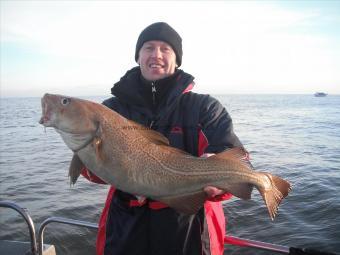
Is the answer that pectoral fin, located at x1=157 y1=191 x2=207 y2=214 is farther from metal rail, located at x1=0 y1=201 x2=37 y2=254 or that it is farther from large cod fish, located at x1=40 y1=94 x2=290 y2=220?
metal rail, located at x1=0 y1=201 x2=37 y2=254

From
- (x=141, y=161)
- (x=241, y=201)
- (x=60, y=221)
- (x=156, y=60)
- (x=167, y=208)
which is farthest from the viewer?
(x=241, y=201)

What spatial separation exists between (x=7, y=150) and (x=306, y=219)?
19932 millimetres

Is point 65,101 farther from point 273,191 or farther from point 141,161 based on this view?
point 273,191

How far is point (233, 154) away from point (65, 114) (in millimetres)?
1653

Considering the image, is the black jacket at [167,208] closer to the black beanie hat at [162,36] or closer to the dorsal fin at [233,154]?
the dorsal fin at [233,154]

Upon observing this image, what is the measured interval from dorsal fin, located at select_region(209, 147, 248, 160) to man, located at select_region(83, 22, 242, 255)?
0.14 meters

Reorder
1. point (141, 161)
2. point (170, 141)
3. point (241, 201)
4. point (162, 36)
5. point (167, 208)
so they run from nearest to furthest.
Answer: point (141, 161) < point (167, 208) < point (170, 141) < point (162, 36) < point (241, 201)

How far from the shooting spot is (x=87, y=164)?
3.34 meters

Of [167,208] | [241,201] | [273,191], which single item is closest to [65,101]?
[167,208]

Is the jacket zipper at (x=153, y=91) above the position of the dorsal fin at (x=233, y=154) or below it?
above

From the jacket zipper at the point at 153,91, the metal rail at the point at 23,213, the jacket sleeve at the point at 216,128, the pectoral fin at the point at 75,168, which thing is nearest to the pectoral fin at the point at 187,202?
the jacket sleeve at the point at 216,128

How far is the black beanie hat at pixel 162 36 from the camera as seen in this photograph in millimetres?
4363

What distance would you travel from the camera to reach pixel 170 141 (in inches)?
149

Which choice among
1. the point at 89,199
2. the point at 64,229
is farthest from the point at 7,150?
the point at 64,229
